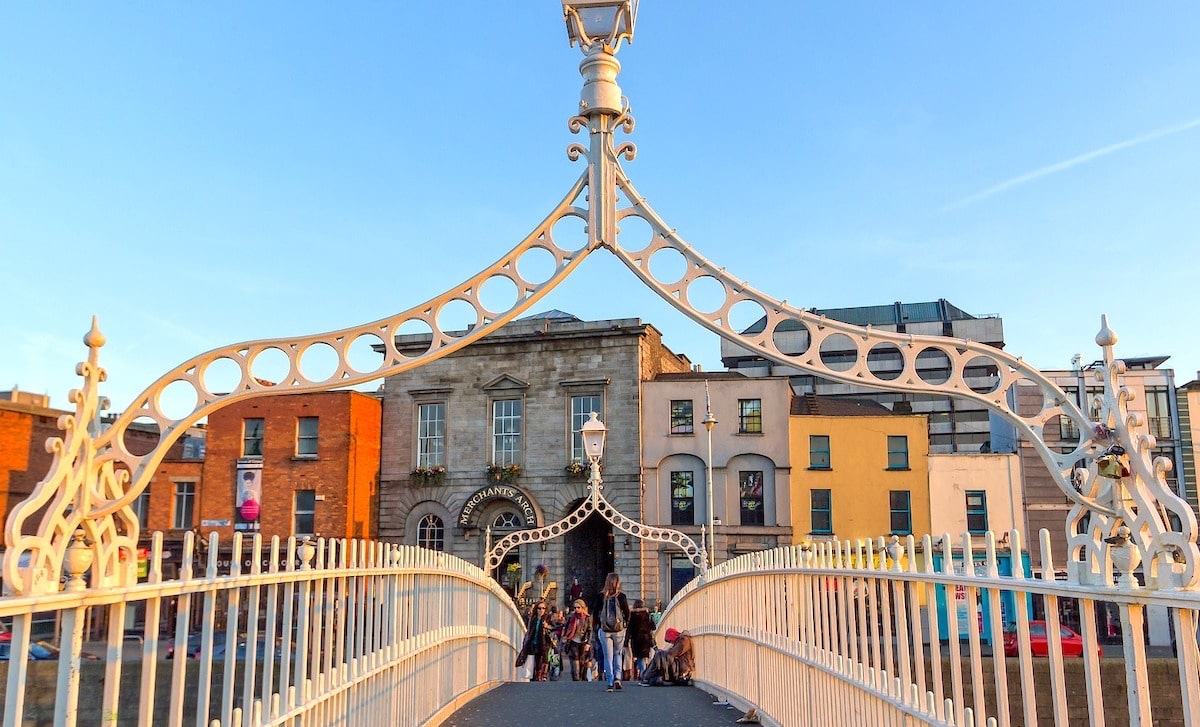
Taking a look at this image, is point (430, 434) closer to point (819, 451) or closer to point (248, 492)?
point (248, 492)

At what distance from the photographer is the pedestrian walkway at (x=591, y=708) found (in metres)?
9.60

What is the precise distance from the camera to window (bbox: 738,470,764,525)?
3456cm

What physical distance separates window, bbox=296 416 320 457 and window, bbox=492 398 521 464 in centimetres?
614

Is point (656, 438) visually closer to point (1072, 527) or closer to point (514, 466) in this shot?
point (514, 466)

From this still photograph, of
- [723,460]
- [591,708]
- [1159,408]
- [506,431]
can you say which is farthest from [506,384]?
[591,708]

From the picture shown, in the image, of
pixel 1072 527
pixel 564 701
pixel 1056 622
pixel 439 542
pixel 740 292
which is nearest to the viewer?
pixel 1056 622

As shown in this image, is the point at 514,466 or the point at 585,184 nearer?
the point at 585,184

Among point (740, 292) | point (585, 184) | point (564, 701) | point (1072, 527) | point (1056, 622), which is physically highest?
point (585, 184)

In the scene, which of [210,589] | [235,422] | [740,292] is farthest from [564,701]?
[235,422]

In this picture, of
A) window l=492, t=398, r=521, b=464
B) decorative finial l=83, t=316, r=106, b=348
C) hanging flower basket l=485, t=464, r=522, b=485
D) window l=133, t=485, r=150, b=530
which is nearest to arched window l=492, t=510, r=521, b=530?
hanging flower basket l=485, t=464, r=522, b=485

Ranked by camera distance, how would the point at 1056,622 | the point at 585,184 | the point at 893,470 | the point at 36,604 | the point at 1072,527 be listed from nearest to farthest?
the point at 36,604 → the point at 1056,622 → the point at 1072,527 → the point at 585,184 → the point at 893,470

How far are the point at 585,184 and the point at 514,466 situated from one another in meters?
29.2

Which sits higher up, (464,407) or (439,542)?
(464,407)

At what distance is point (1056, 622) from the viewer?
13.3 feet
